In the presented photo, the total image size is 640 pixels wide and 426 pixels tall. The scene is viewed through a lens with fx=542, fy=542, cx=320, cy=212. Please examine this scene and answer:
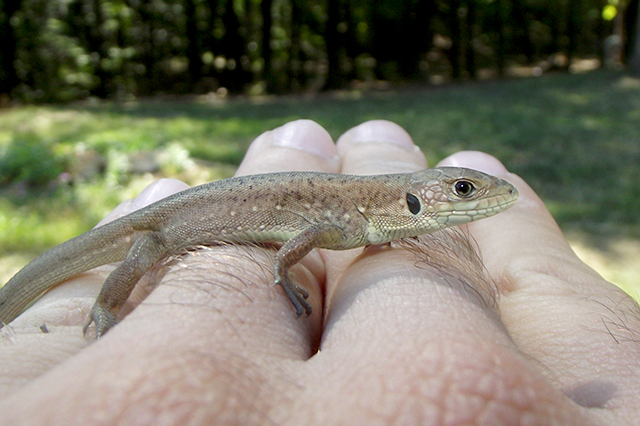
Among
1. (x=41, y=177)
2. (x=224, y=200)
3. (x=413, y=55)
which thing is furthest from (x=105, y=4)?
(x=224, y=200)

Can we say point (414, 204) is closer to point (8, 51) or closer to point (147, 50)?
point (8, 51)

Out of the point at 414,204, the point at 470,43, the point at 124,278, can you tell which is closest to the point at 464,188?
the point at 414,204

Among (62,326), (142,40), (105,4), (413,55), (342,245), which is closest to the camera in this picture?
(62,326)

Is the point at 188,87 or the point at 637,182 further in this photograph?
the point at 188,87

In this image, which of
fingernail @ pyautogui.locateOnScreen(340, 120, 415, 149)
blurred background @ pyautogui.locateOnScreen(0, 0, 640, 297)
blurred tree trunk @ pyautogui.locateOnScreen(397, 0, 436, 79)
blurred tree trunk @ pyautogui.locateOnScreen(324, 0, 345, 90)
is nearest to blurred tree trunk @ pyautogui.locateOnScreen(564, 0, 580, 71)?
blurred background @ pyautogui.locateOnScreen(0, 0, 640, 297)

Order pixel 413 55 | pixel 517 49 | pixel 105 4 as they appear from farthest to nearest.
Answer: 1. pixel 517 49
2. pixel 413 55
3. pixel 105 4

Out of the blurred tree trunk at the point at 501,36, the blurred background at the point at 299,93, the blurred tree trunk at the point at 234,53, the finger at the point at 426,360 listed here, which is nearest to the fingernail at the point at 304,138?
the finger at the point at 426,360

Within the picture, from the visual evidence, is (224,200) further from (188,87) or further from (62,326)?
(188,87)
